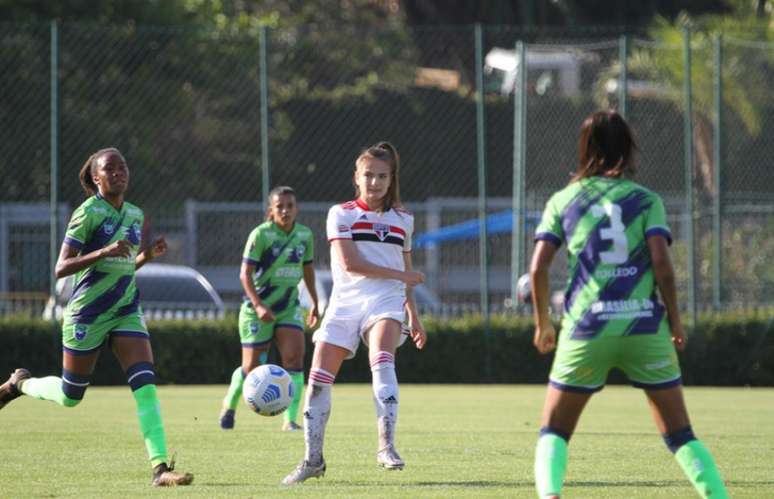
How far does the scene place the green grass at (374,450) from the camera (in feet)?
28.5

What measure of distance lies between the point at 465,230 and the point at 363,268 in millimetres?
17180

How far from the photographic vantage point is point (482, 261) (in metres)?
22.5

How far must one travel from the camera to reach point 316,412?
8.90 m

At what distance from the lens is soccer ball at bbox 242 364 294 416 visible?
34.6ft

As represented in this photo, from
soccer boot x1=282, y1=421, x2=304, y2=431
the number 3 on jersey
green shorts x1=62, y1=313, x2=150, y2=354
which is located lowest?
soccer boot x1=282, y1=421, x2=304, y2=431

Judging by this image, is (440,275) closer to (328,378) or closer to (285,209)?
(285,209)

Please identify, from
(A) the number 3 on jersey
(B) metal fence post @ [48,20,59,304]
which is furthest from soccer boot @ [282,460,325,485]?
(B) metal fence post @ [48,20,59,304]

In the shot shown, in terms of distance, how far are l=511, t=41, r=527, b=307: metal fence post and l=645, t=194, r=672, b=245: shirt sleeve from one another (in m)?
15.4

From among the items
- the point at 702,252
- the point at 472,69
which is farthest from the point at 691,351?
the point at 472,69

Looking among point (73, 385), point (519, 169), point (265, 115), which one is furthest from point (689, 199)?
point (73, 385)

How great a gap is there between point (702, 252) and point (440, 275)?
4699 mm

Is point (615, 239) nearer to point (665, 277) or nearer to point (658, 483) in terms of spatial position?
point (665, 277)

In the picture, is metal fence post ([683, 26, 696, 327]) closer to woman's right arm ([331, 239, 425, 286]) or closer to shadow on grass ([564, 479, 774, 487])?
shadow on grass ([564, 479, 774, 487])

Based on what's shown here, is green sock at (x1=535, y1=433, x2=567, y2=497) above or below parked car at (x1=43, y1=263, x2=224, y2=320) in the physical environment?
below
